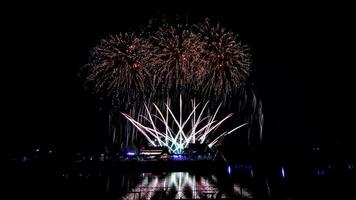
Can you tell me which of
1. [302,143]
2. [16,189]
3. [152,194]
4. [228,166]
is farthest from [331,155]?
[16,189]

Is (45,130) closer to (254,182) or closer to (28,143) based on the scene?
(28,143)

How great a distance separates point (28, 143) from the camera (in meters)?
69.6

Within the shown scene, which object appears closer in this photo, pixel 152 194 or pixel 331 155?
pixel 152 194

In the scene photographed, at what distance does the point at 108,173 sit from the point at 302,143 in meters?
57.3

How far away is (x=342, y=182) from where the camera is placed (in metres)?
28.1

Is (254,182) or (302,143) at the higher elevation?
(302,143)

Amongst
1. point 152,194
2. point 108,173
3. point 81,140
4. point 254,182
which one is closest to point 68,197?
point 152,194

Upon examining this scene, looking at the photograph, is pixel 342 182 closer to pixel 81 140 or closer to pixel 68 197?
pixel 68 197

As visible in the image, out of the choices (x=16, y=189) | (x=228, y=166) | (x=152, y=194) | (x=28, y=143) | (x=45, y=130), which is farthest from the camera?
(x=45, y=130)

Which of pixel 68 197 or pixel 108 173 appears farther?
pixel 108 173

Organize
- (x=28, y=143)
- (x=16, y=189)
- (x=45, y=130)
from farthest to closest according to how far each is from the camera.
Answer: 1. (x=45, y=130)
2. (x=28, y=143)
3. (x=16, y=189)

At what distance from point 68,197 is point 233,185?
36.3 feet

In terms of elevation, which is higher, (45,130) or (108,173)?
(45,130)

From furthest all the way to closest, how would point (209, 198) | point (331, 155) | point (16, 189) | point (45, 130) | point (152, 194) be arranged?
point (45, 130) < point (331, 155) < point (16, 189) < point (152, 194) < point (209, 198)
